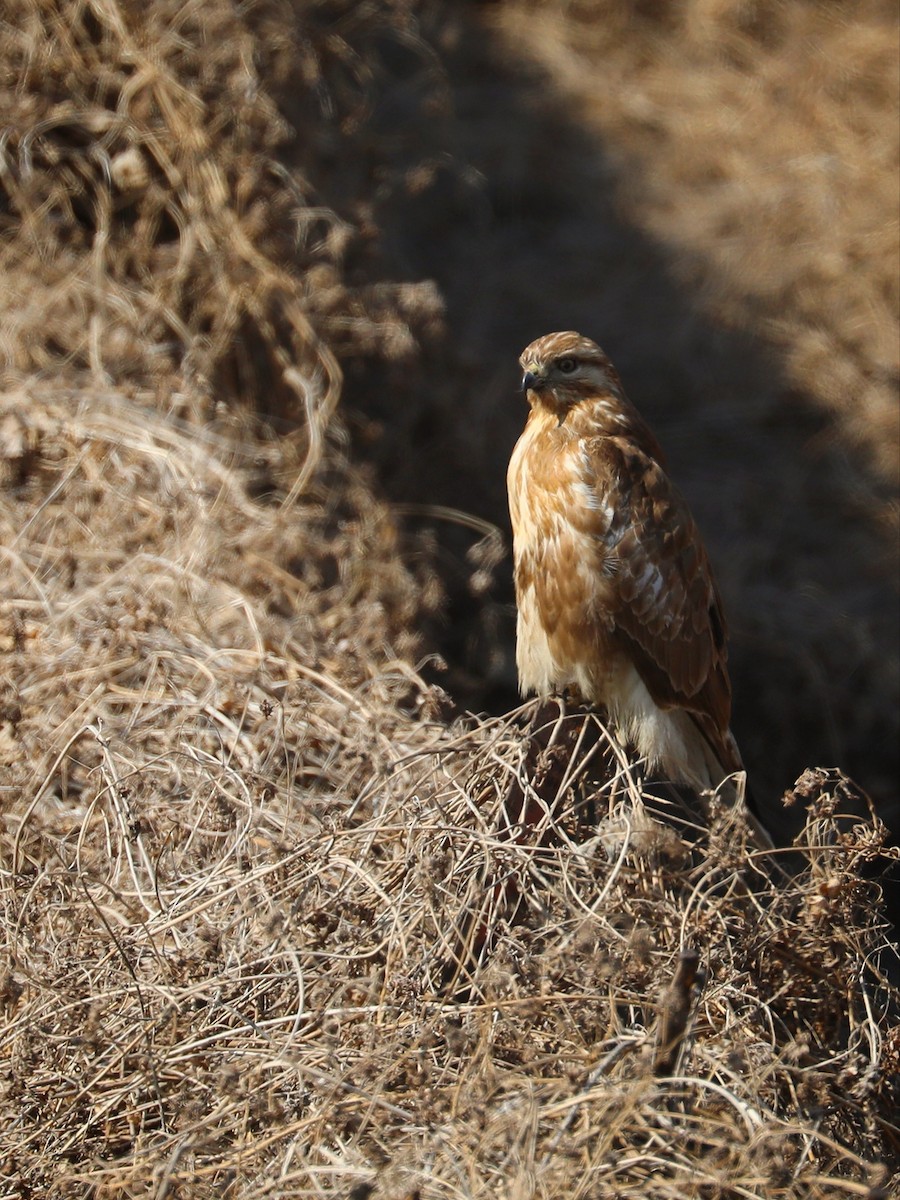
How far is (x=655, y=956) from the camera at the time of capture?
331 centimetres

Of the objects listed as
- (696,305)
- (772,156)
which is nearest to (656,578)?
(696,305)

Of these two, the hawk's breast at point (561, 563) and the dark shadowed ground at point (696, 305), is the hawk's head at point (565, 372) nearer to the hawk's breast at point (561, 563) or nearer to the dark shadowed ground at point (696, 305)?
the hawk's breast at point (561, 563)

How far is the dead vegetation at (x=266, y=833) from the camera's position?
2967 mm

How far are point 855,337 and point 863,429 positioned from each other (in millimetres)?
737

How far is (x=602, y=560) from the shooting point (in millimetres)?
4473

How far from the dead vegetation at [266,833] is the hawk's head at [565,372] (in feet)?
3.74

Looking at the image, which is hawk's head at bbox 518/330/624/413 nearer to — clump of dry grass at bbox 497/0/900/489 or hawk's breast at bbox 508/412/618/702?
hawk's breast at bbox 508/412/618/702

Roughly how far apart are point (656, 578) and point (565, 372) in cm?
78

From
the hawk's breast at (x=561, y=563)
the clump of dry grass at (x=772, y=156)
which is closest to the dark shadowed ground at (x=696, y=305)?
the clump of dry grass at (x=772, y=156)

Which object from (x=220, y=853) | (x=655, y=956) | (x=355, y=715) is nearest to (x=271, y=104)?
(x=355, y=715)

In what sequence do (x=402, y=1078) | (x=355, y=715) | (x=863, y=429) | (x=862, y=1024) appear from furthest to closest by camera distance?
(x=863, y=429) → (x=355, y=715) → (x=862, y=1024) → (x=402, y=1078)

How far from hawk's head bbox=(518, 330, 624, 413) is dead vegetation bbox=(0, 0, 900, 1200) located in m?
1.14

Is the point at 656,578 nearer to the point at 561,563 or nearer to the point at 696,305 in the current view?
the point at 561,563

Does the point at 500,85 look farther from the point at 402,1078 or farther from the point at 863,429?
the point at 402,1078
